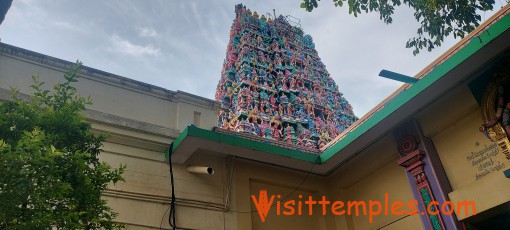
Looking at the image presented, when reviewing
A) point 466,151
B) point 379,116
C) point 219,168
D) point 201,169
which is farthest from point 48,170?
point 466,151

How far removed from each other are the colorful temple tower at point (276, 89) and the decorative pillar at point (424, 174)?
32.4ft

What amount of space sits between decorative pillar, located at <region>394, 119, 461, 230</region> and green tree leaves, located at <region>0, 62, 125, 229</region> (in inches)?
151

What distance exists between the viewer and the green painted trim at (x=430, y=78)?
14.4 ft

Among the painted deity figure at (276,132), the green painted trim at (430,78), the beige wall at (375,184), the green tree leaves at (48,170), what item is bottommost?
the green tree leaves at (48,170)

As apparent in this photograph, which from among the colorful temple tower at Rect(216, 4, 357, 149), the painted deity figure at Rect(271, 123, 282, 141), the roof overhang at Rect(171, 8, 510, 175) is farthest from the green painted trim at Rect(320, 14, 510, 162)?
the painted deity figure at Rect(271, 123, 282, 141)

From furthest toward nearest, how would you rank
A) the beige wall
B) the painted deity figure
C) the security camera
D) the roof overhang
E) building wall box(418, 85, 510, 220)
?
the painted deity figure → the beige wall → the security camera → building wall box(418, 85, 510, 220) → the roof overhang

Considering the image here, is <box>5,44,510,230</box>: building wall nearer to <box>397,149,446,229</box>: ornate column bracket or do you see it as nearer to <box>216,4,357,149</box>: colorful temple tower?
<box>397,149,446,229</box>: ornate column bracket

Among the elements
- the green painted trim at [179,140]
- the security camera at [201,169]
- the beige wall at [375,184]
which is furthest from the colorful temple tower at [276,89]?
the green painted trim at [179,140]

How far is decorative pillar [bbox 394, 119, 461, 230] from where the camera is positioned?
17.2 ft

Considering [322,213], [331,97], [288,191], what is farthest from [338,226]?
[331,97]

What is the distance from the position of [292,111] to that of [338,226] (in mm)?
11424

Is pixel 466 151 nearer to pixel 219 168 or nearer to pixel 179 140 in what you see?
pixel 219 168

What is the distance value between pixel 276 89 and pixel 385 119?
13.0m

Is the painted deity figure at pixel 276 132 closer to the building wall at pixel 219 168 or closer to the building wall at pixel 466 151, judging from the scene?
the building wall at pixel 219 168
